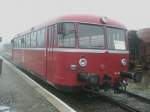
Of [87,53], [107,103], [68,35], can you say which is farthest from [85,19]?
[107,103]

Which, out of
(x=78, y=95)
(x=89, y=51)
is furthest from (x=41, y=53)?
(x=89, y=51)

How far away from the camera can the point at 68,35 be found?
9.81m

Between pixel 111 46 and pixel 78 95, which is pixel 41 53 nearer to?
pixel 78 95

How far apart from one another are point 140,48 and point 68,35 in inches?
396

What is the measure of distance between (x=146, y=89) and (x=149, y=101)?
314cm

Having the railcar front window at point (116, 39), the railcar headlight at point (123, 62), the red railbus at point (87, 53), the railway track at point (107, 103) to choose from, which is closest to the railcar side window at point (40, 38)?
the red railbus at point (87, 53)

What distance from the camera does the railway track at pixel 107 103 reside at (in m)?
9.59

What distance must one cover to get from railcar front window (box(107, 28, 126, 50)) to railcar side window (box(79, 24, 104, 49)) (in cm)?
30

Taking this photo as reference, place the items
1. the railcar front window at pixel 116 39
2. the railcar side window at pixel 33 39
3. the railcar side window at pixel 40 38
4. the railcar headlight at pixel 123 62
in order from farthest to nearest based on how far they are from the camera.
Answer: the railcar side window at pixel 33 39
the railcar side window at pixel 40 38
the railcar headlight at pixel 123 62
the railcar front window at pixel 116 39

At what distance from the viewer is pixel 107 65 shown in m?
10.1

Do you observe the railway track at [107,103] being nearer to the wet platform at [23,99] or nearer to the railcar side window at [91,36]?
the wet platform at [23,99]

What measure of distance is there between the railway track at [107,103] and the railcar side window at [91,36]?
6.04 ft

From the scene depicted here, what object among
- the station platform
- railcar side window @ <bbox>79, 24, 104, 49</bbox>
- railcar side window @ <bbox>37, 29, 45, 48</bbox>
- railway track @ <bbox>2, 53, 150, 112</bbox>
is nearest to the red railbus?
railcar side window @ <bbox>79, 24, 104, 49</bbox>

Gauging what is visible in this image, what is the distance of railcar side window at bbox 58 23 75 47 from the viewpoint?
9.75 metres
